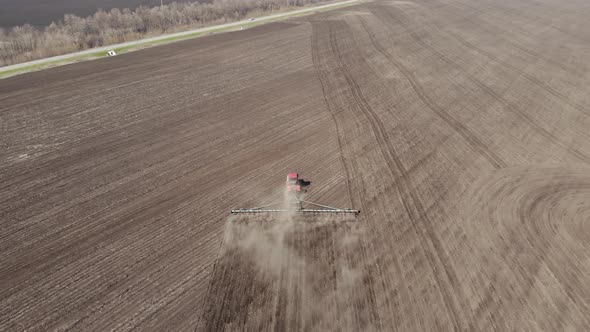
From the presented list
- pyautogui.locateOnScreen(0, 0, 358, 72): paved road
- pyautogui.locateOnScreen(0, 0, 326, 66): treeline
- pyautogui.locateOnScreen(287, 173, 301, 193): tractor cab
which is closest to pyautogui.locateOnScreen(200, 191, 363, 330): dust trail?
pyautogui.locateOnScreen(287, 173, 301, 193): tractor cab

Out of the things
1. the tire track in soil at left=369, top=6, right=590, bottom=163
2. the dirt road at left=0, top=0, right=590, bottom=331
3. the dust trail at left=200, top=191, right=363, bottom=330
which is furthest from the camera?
the tire track in soil at left=369, top=6, right=590, bottom=163

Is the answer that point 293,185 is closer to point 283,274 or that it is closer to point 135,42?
point 283,274

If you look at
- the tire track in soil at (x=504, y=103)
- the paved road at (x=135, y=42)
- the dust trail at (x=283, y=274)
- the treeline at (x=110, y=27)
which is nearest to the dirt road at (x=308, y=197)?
the dust trail at (x=283, y=274)

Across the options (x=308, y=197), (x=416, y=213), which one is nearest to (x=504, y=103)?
(x=416, y=213)

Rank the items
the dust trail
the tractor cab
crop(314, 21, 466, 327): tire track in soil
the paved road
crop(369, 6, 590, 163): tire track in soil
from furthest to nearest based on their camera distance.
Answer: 1. the paved road
2. crop(369, 6, 590, 163): tire track in soil
3. the tractor cab
4. crop(314, 21, 466, 327): tire track in soil
5. the dust trail

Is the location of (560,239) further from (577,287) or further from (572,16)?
(572,16)

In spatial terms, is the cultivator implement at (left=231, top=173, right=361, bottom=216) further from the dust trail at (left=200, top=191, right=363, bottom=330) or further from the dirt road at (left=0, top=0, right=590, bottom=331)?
the dirt road at (left=0, top=0, right=590, bottom=331)

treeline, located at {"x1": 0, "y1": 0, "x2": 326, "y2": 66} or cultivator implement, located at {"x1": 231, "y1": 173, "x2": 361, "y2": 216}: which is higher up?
treeline, located at {"x1": 0, "y1": 0, "x2": 326, "y2": 66}
